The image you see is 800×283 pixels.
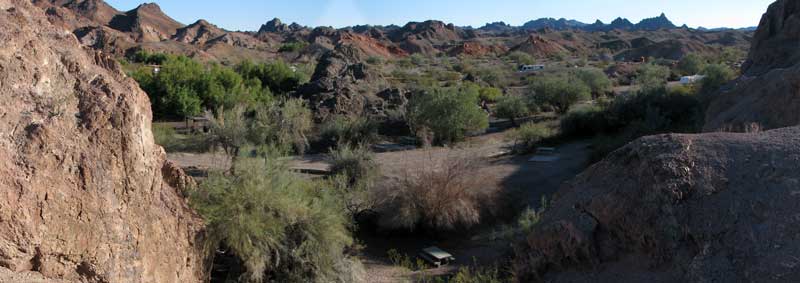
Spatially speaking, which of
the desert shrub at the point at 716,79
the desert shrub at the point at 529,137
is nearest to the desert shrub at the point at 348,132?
the desert shrub at the point at 529,137

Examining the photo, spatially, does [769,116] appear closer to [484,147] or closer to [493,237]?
[493,237]

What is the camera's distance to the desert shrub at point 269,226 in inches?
298

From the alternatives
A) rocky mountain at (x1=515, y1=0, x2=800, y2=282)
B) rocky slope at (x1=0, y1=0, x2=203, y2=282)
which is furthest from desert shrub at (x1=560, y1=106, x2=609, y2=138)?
rocky slope at (x1=0, y1=0, x2=203, y2=282)

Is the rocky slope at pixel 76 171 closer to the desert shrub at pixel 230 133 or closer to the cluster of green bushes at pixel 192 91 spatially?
the desert shrub at pixel 230 133

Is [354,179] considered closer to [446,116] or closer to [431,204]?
[431,204]

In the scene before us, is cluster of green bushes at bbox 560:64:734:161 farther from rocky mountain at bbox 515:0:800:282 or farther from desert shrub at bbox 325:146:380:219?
rocky mountain at bbox 515:0:800:282

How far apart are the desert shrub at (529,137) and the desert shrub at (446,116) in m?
2.04

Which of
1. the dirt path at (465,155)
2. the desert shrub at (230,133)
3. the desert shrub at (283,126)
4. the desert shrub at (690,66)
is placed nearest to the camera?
the dirt path at (465,155)

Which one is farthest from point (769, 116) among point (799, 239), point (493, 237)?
point (799, 239)

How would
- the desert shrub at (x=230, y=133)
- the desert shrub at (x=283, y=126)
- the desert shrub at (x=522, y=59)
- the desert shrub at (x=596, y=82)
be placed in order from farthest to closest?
the desert shrub at (x=522, y=59) < the desert shrub at (x=596, y=82) < the desert shrub at (x=283, y=126) < the desert shrub at (x=230, y=133)

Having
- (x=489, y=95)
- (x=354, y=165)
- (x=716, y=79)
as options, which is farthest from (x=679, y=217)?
(x=489, y=95)

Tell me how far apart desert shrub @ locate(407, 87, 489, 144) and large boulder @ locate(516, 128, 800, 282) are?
15270 millimetres

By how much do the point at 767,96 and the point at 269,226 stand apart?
9.93 m

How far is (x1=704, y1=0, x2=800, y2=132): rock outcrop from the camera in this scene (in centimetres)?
1122
